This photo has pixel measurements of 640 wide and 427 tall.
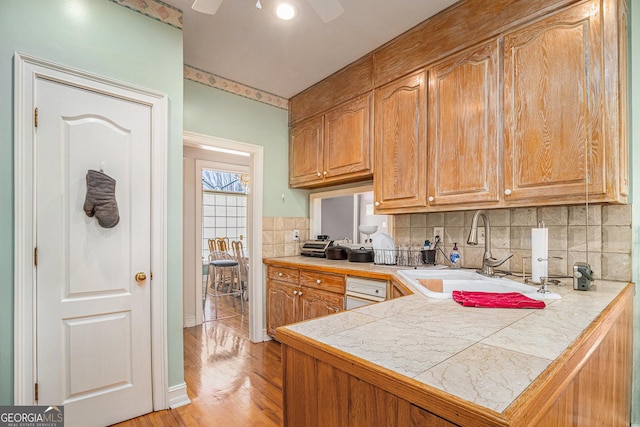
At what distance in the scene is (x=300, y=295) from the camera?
2.76m

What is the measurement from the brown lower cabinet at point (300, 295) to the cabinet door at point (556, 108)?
139 cm

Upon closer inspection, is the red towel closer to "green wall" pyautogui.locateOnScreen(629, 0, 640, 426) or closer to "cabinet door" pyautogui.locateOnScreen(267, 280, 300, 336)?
"green wall" pyautogui.locateOnScreen(629, 0, 640, 426)

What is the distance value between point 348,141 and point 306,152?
1.99 feet

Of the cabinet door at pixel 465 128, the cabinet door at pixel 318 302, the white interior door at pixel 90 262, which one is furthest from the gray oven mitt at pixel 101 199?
the cabinet door at pixel 465 128

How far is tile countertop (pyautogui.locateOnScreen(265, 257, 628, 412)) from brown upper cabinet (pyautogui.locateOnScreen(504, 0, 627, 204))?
0.61 m

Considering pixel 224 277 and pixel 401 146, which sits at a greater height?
pixel 401 146

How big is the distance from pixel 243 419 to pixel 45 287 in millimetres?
1350

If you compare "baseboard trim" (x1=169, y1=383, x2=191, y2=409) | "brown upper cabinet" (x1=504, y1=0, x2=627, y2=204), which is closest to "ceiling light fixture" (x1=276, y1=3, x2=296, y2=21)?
"brown upper cabinet" (x1=504, y1=0, x2=627, y2=204)

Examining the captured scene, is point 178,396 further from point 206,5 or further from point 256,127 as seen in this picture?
point 256,127

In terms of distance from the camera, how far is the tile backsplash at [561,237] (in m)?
1.61

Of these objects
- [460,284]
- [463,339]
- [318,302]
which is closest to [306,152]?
[318,302]

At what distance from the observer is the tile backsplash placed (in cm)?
161

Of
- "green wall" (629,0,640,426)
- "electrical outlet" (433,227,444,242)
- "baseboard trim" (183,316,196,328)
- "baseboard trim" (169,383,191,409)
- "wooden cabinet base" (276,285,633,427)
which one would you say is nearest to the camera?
"wooden cabinet base" (276,285,633,427)

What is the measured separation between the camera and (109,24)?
182 centimetres
